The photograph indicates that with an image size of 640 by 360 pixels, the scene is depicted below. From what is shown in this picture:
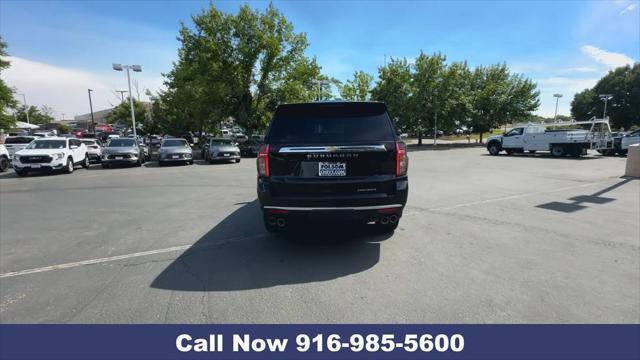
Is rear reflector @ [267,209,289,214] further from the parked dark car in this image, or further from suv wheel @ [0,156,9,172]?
the parked dark car

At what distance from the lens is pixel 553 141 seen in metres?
21.4

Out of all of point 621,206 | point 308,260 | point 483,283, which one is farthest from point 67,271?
point 621,206

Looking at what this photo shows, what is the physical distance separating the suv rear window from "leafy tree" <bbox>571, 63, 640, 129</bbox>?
7421 cm

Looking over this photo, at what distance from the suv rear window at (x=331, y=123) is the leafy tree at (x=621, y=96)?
2922 inches

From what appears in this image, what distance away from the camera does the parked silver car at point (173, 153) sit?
62.1 feet

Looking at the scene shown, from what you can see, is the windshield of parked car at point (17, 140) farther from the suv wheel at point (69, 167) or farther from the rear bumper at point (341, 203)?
A: the rear bumper at point (341, 203)

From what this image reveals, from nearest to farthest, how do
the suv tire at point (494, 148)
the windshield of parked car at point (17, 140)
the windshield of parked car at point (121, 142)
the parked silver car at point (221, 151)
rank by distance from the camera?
the windshield of parked car at point (121, 142)
the parked silver car at point (221, 151)
the windshield of parked car at point (17, 140)
the suv tire at point (494, 148)

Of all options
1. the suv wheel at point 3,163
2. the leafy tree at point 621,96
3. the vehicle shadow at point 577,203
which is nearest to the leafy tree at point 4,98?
the suv wheel at point 3,163

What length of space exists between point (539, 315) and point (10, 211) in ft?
35.6

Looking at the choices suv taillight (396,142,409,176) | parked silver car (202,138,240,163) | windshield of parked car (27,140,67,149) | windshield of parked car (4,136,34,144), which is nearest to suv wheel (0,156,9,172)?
windshield of parked car (27,140,67,149)

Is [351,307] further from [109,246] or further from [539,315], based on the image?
[109,246]

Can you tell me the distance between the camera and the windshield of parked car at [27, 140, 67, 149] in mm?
15947

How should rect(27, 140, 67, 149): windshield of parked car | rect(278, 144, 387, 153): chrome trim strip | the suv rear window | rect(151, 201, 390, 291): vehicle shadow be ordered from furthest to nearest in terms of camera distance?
rect(27, 140, 67, 149): windshield of parked car, the suv rear window, rect(278, 144, 387, 153): chrome trim strip, rect(151, 201, 390, 291): vehicle shadow

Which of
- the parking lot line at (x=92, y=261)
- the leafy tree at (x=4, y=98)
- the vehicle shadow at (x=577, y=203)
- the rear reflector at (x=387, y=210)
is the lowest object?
the parking lot line at (x=92, y=261)
